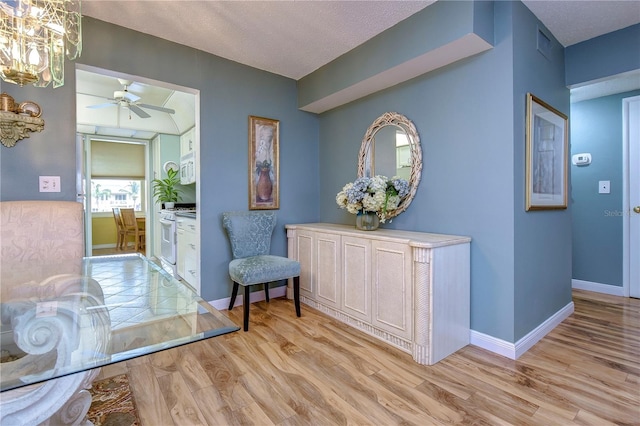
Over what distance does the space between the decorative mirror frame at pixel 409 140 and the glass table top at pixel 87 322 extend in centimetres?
192

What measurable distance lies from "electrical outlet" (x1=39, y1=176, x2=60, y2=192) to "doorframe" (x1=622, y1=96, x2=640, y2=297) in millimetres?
5284

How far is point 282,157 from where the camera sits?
3.50 meters

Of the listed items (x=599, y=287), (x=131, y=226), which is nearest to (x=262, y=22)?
(x=599, y=287)

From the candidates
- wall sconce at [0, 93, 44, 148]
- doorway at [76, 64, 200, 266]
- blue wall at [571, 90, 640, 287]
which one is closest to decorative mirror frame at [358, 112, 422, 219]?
doorway at [76, 64, 200, 266]

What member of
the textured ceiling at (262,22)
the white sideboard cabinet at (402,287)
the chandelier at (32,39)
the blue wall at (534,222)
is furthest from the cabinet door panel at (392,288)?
the chandelier at (32,39)

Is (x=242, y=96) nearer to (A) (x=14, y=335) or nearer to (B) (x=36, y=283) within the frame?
(B) (x=36, y=283)

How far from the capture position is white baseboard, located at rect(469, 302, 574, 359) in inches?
82.8

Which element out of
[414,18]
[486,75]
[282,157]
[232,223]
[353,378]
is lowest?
[353,378]

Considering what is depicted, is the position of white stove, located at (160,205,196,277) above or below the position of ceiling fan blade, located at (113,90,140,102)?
below

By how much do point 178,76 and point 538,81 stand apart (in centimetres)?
299

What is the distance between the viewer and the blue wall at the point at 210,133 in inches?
85.5

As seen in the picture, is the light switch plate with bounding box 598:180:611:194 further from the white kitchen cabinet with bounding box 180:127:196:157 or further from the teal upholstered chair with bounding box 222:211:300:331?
the white kitchen cabinet with bounding box 180:127:196:157

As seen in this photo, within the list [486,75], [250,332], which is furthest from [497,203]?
[250,332]

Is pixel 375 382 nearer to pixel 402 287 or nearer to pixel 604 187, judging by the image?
pixel 402 287
